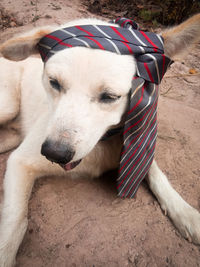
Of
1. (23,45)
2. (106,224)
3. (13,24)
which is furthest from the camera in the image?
(13,24)

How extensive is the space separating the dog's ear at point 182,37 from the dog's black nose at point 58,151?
3.48ft

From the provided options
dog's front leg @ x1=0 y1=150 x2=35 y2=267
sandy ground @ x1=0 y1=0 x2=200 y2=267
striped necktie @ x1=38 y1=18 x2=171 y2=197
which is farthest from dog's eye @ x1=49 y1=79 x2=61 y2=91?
sandy ground @ x1=0 y1=0 x2=200 y2=267

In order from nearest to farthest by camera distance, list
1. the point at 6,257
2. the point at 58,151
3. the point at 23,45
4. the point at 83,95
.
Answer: the point at 58,151
the point at 83,95
the point at 6,257
the point at 23,45

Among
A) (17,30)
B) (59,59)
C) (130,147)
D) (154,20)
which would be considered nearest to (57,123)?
(59,59)

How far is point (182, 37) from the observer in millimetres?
1511

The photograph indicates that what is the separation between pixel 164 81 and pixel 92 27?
9.49 ft

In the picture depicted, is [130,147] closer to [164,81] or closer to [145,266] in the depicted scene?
[145,266]

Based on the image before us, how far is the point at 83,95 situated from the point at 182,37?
845 millimetres

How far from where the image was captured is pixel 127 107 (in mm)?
1493

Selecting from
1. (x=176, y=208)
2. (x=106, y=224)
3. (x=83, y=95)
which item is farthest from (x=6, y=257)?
(x=176, y=208)

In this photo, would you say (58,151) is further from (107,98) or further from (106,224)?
(106,224)

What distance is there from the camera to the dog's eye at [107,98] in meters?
1.33

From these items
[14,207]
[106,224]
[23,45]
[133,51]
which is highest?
[133,51]

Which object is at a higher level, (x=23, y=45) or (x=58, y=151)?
(x=23, y=45)
